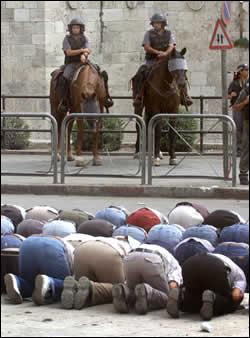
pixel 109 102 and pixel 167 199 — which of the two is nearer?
pixel 167 199

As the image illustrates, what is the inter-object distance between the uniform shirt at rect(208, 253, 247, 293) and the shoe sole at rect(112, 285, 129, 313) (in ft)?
2.20

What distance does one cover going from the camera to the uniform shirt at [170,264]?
734 cm

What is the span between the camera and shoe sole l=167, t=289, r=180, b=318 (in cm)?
702

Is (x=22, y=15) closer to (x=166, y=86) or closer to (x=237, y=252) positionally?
(x=166, y=86)

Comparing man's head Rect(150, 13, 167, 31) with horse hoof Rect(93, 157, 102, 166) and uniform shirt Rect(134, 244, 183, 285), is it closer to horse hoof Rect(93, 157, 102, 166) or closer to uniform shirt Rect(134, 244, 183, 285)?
horse hoof Rect(93, 157, 102, 166)

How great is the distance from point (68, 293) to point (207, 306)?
0.96 meters

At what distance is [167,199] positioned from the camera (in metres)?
15.0

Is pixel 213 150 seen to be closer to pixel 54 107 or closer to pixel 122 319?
pixel 54 107

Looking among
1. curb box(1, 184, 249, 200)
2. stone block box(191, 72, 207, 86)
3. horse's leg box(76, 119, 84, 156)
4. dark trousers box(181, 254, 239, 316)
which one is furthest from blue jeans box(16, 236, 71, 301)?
stone block box(191, 72, 207, 86)

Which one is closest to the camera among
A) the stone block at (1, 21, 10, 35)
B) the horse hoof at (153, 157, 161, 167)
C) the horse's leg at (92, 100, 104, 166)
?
the horse hoof at (153, 157, 161, 167)

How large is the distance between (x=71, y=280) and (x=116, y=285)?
34 cm

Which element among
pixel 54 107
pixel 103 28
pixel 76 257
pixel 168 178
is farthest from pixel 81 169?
pixel 76 257

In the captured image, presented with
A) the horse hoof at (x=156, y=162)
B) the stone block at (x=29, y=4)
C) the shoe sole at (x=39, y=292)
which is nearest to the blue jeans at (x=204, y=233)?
the shoe sole at (x=39, y=292)

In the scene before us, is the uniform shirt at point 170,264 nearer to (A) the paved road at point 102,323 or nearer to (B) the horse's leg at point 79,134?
(A) the paved road at point 102,323
